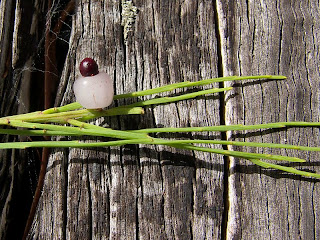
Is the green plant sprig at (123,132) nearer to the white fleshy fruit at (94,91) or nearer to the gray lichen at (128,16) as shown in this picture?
the white fleshy fruit at (94,91)

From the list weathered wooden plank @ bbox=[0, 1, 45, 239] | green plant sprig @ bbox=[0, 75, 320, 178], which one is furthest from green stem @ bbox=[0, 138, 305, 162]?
weathered wooden plank @ bbox=[0, 1, 45, 239]

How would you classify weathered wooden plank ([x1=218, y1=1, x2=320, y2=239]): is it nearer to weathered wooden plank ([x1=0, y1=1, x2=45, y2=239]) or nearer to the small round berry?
the small round berry

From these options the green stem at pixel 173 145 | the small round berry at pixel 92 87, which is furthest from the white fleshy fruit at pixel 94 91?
the green stem at pixel 173 145

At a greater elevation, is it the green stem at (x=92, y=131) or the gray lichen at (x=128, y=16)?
the gray lichen at (x=128, y=16)

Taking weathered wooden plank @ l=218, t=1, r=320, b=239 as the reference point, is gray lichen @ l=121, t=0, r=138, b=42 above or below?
above

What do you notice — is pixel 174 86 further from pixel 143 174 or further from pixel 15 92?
pixel 15 92

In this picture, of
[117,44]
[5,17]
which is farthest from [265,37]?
[5,17]
